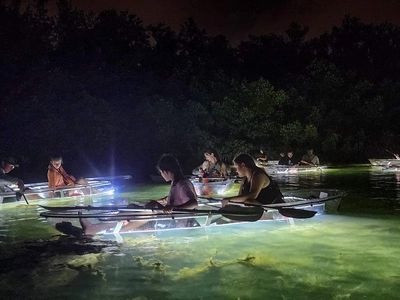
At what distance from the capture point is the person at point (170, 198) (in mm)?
8688

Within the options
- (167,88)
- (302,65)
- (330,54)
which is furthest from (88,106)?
(330,54)

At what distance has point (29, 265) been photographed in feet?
24.0

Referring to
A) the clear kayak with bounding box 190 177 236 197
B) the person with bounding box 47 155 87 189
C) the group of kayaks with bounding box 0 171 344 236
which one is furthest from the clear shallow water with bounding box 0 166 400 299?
the clear kayak with bounding box 190 177 236 197

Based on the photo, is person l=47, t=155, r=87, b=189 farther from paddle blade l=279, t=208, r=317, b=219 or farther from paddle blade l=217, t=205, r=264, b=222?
paddle blade l=279, t=208, r=317, b=219

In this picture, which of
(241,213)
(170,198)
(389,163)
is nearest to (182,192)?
(170,198)

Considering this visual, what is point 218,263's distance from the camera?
7273mm

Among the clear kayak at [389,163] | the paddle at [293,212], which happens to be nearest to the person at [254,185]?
the paddle at [293,212]

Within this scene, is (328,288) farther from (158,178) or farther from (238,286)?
(158,178)

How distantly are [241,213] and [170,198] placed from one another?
4.09ft

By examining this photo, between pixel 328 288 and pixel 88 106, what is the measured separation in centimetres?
2405

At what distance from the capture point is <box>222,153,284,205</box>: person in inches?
367

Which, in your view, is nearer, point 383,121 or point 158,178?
point 158,178

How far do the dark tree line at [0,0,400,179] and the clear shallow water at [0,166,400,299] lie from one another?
15.0m

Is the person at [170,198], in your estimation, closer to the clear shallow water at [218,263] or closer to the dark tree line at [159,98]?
the clear shallow water at [218,263]
